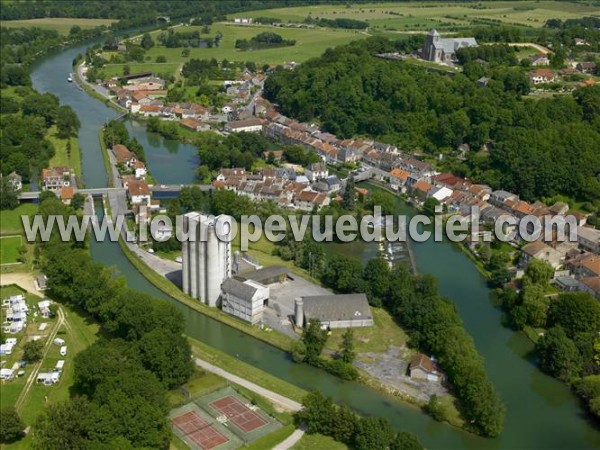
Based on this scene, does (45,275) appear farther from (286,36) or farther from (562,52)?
(286,36)

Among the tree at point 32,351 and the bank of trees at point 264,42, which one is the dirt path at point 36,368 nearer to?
the tree at point 32,351

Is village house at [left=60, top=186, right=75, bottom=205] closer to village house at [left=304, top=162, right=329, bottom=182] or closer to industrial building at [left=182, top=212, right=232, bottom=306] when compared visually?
industrial building at [left=182, top=212, right=232, bottom=306]

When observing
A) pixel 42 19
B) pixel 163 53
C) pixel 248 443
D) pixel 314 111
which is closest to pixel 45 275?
pixel 248 443

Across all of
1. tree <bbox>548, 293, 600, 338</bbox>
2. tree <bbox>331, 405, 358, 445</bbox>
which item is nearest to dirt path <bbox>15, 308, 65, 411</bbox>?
tree <bbox>331, 405, 358, 445</bbox>

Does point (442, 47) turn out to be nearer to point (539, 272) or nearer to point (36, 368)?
point (539, 272)

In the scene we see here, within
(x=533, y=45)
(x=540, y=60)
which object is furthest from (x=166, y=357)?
(x=533, y=45)

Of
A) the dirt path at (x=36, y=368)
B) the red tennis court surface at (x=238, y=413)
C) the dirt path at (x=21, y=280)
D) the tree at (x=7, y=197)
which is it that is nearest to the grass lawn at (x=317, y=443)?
the red tennis court surface at (x=238, y=413)

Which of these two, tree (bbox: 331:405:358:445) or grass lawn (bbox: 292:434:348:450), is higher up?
tree (bbox: 331:405:358:445)

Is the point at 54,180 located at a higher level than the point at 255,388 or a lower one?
higher
